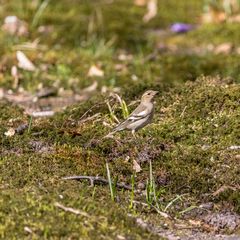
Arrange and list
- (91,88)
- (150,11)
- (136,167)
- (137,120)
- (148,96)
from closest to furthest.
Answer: (136,167) → (137,120) → (148,96) → (91,88) → (150,11)

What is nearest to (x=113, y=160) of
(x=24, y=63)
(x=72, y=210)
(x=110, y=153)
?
(x=110, y=153)

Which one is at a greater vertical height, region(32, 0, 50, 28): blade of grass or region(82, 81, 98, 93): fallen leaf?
region(32, 0, 50, 28): blade of grass

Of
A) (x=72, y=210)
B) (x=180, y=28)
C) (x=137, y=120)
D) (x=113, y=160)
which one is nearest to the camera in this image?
(x=72, y=210)

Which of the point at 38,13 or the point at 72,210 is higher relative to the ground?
the point at 72,210

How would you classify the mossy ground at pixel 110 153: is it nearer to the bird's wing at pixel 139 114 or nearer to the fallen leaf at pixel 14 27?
the bird's wing at pixel 139 114

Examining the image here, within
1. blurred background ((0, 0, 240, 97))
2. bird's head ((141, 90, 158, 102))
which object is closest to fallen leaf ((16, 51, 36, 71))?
blurred background ((0, 0, 240, 97))

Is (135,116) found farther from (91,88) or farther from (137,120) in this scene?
(91,88)

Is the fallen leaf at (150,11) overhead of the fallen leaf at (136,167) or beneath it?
beneath

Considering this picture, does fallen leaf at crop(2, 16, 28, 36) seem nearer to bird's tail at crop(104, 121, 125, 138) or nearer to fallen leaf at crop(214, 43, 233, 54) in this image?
fallen leaf at crop(214, 43, 233, 54)

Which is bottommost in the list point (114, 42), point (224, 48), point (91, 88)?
point (224, 48)

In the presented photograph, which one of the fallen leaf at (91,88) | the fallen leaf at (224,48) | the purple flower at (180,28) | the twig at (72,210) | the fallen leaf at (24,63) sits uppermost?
the twig at (72,210)

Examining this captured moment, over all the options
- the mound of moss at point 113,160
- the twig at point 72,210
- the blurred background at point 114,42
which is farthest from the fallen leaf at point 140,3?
the twig at point 72,210
